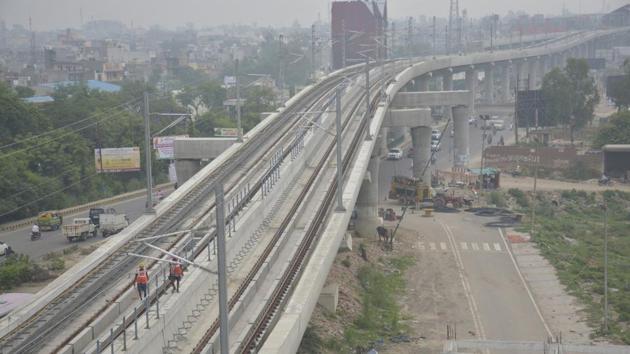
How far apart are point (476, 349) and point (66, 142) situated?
2172 cm

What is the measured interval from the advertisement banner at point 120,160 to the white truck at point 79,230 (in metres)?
6.70

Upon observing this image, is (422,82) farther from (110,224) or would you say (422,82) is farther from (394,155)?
(110,224)

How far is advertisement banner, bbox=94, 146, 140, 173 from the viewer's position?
109 feet

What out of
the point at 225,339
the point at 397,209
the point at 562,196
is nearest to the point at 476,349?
the point at 225,339

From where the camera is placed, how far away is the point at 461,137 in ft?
149

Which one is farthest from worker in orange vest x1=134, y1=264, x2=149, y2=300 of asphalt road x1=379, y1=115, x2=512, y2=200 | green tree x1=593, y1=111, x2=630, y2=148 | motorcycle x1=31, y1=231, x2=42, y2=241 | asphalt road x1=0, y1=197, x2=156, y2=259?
green tree x1=593, y1=111, x2=630, y2=148

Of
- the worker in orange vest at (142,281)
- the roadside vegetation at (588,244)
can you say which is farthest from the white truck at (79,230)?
the worker in orange vest at (142,281)

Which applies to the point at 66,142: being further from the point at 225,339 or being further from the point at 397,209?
the point at 225,339

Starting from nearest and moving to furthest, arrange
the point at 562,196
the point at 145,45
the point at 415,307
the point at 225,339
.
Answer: the point at 225,339 < the point at 415,307 < the point at 562,196 < the point at 145,45

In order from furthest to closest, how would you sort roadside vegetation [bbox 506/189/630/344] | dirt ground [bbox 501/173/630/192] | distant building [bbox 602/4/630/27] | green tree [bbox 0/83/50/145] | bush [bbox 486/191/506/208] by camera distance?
1. distant building [bbox 602/4/630/27]
2. dirt ground [bbox 501/173/630/192]
3. green tree [bbox 0/83/50/145]
4. bush [bbox 486/191/506/208]
5. roadside vegetation [bbox 506/189/630/344]

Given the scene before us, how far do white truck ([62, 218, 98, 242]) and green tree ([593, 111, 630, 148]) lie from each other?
81.8ft

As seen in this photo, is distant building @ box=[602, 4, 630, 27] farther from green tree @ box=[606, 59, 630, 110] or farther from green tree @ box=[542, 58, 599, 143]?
green tree @ box=[542, 58, 599, 143]

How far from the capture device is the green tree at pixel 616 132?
1682 inches

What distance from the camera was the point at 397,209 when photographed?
32.8m
